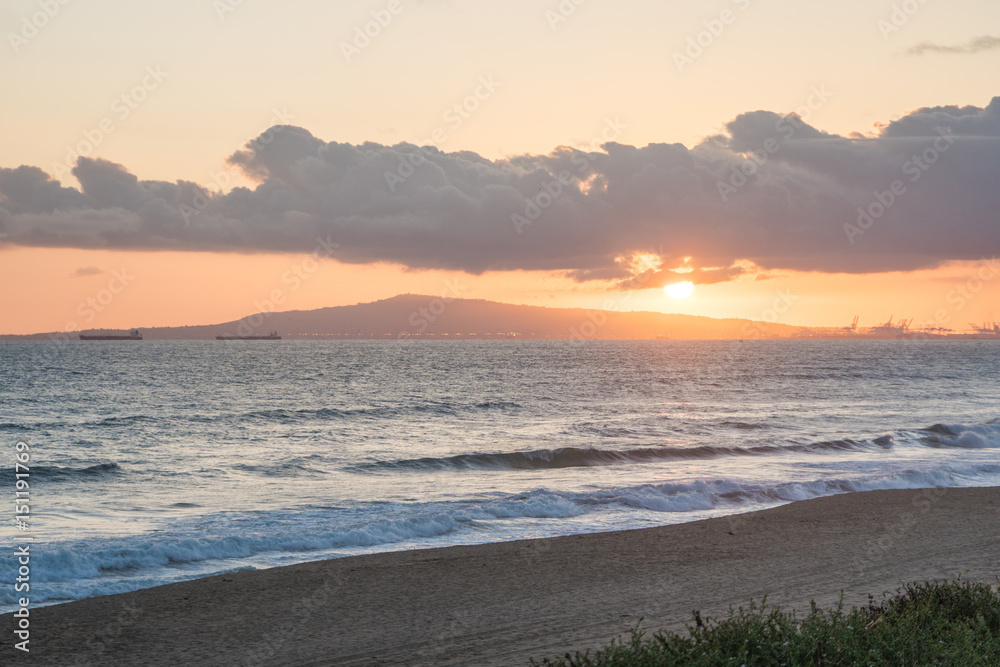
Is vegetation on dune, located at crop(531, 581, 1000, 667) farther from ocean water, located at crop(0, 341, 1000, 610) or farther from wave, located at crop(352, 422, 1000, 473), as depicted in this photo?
wave, located at crop(352, 422, 1000, 473)

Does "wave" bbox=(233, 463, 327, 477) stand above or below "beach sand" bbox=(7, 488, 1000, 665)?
below

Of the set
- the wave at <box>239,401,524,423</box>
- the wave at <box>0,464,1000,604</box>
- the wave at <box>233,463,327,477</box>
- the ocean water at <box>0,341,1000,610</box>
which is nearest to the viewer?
the wave at <box>0,464,1000,604</box>

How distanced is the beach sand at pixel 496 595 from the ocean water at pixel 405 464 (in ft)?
4.67

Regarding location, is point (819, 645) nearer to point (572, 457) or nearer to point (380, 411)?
point (572, 457)

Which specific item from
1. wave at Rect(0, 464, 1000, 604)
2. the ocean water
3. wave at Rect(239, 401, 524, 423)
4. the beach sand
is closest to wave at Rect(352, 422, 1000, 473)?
the ocean water

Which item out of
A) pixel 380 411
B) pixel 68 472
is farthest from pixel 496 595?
pixel 380 411

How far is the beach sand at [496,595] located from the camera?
30.6 ft

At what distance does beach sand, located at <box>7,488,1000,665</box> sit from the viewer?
367 inches

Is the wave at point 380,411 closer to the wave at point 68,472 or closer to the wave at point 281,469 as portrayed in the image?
the wave at point 281,469

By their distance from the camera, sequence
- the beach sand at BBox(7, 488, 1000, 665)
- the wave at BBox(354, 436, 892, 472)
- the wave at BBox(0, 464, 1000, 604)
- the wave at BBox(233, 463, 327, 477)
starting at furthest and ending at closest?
the wave at BBox(354, 436, 892, 472) < the wave at BBox(233, 463, 327, 477) < the wave at BBox(0, 464, 1000, 604) < the beach sand at BBox(7, 488, 1000, 665)

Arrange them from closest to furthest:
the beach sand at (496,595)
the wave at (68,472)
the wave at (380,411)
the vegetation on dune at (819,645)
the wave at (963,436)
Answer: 1. the vegetation on dune at (819,645)
2. the beach sand at (496,595)
3. the wave at (68,472)
4. the wave at (963,436)
5. the wave at (380,411)

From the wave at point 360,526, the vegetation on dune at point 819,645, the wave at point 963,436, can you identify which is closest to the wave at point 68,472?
the wave at point 360,526

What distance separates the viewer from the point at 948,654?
21.8ft

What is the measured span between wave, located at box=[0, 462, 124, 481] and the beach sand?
14268 mm
